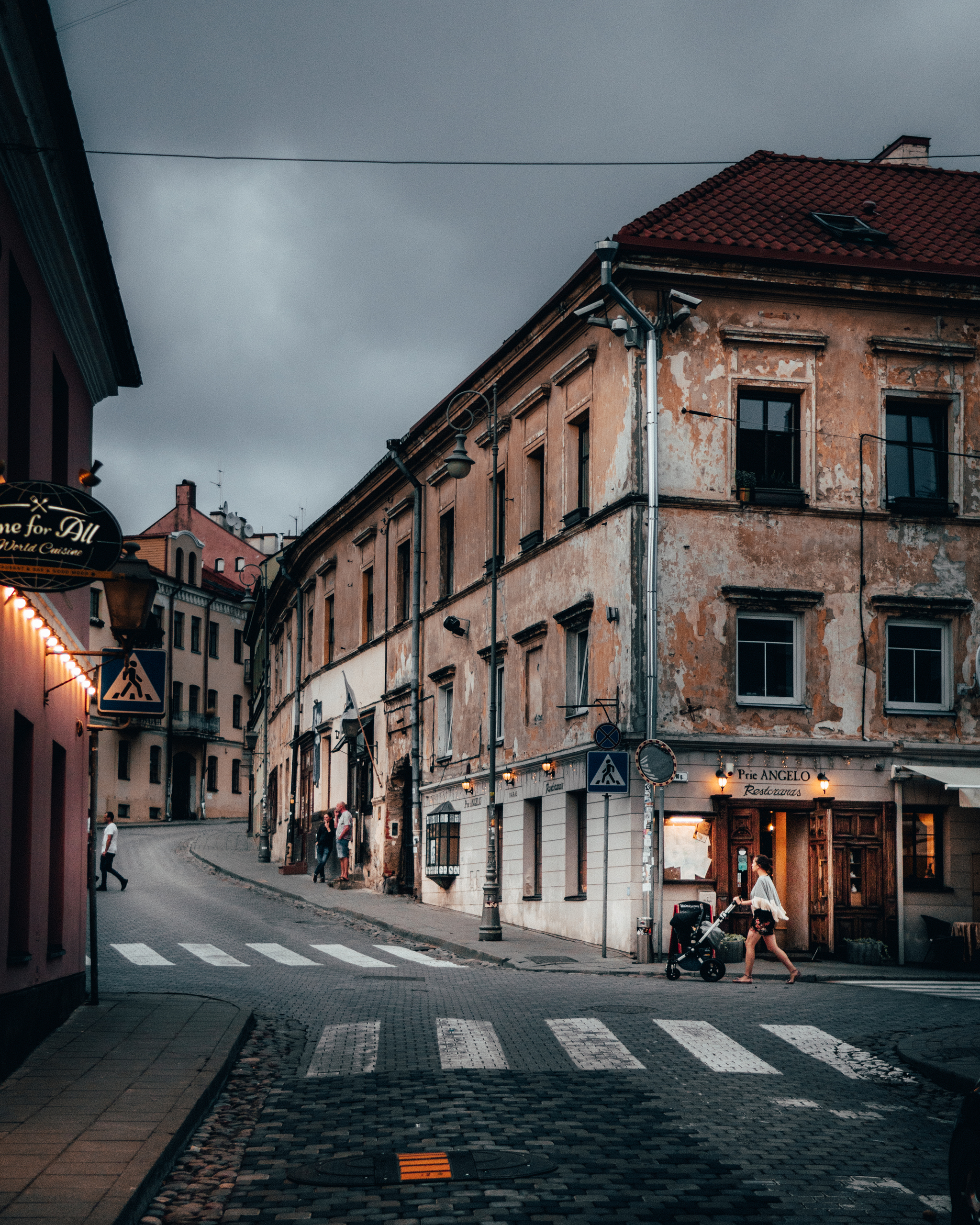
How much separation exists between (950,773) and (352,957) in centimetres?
987

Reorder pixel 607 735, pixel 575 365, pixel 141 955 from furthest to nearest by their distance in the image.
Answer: pixel 575 365 < pixel 607 735 < pixel 141 955

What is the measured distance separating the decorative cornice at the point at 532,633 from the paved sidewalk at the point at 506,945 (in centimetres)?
527

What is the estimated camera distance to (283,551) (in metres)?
50.8

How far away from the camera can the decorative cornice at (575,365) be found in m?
26.2

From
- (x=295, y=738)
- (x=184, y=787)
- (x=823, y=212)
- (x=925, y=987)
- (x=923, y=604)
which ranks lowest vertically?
(x=925, y=987)

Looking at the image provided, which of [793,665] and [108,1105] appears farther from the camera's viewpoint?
[793,665]

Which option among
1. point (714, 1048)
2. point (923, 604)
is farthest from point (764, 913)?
point (923, 604)

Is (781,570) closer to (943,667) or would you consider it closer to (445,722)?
(943,667)

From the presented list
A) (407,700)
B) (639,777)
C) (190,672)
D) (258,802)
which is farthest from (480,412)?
(190,672)

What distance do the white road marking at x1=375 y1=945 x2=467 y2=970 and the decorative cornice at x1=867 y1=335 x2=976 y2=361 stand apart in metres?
12.2

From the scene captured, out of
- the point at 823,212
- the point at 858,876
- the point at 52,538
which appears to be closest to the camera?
the point at 52,538

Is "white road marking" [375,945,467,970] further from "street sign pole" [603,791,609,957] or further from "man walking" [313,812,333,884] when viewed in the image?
"man walking" [313,812,333,884]

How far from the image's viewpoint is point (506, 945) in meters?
24.2

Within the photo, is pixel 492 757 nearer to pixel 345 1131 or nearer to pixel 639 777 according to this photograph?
pixel 639 777
